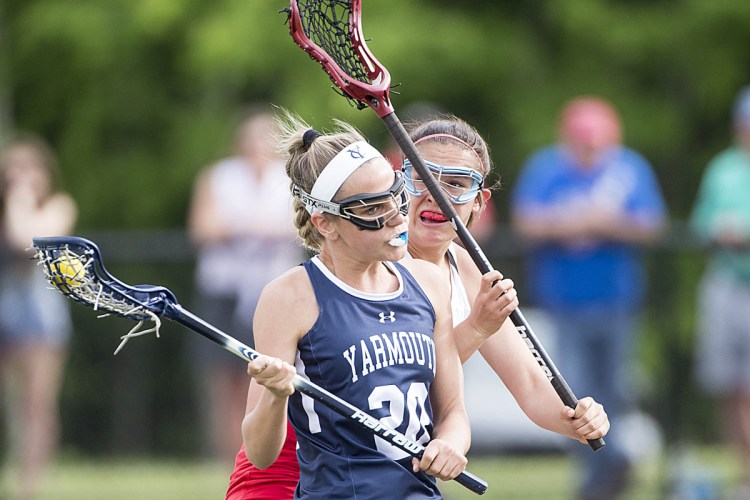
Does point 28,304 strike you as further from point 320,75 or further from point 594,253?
point 320,75

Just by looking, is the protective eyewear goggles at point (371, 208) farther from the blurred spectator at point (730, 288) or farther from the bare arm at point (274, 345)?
the blurred spectator at point (730, 288)

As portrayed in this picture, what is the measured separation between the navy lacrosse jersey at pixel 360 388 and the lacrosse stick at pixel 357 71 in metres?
0.36

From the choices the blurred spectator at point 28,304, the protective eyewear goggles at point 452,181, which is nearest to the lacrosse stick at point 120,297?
the protective eyewear goggles at point 452,181

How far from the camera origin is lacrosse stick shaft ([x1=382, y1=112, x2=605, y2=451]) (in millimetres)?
4121

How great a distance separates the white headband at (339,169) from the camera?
13.1 feet

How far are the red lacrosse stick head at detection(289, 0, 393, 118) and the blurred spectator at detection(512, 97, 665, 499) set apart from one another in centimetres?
449

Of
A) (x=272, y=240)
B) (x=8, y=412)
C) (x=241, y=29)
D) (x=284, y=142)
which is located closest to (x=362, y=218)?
(x=284, y=142)

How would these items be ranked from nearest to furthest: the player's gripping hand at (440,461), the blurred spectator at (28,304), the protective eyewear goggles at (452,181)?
the player's gripping hand at (440,461) → the protective eyewear goggles at (452,181) → the blurred spectator at (28,304)

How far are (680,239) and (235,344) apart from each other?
18.9 ft

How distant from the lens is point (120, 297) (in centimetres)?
382

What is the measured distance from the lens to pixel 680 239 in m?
9.04

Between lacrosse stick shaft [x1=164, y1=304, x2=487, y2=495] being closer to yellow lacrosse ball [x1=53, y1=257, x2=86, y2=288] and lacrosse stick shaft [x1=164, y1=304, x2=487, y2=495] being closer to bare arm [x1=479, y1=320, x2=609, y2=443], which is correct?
yellow lacrosse ball [x1=53, y1=257, x2=86, y2=288]

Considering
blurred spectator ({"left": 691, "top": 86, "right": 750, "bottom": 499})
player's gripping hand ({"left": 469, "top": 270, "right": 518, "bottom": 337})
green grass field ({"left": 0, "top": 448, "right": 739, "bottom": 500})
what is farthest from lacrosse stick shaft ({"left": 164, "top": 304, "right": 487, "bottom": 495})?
blurred spectator ({"left": 691, "top": 86, "right": 750, "bottom": 499})

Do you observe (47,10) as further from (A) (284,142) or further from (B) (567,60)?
(A) (284,142)
